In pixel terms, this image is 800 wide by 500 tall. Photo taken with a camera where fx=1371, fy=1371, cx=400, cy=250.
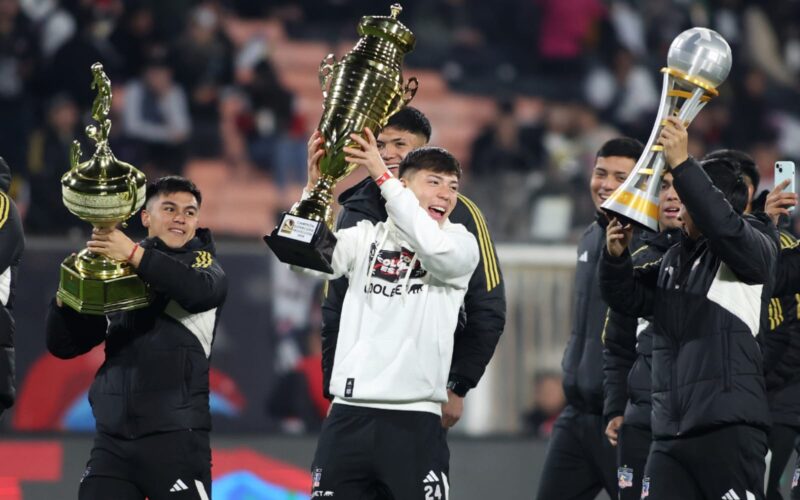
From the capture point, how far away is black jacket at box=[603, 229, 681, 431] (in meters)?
5.23

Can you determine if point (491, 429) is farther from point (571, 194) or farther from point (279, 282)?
point (571, 194)

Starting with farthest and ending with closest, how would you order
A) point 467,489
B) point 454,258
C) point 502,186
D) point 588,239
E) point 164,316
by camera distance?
point 502,186 < point 467,489 < point 588,239 < point 164,316 < point 454,258

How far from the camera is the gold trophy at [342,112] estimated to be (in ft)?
14.2

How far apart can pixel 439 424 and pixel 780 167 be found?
5.52ft

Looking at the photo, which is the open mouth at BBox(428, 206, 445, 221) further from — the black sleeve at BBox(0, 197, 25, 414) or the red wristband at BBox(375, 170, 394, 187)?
the black sleeve at BBox(0, 197, 25, 414)

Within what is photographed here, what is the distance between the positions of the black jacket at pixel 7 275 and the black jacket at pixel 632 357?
2264 mm

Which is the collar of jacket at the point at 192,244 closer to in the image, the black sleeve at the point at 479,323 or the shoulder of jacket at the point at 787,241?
Answer: the black sleeve at the point at 479,323

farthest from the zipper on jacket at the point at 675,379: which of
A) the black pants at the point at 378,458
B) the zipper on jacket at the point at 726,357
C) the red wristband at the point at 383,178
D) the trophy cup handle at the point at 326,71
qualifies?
the trophy cup handle at the point at 326,71

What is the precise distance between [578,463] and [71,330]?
2.18 meters

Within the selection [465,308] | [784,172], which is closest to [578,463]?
[465,308]

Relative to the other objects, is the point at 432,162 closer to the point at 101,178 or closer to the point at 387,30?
the point at 387,30

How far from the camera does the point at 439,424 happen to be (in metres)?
4.59

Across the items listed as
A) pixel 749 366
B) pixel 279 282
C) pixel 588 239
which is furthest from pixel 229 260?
pixel 749 366

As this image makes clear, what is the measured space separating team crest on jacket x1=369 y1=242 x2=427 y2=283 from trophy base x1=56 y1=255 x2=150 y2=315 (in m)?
0.83
